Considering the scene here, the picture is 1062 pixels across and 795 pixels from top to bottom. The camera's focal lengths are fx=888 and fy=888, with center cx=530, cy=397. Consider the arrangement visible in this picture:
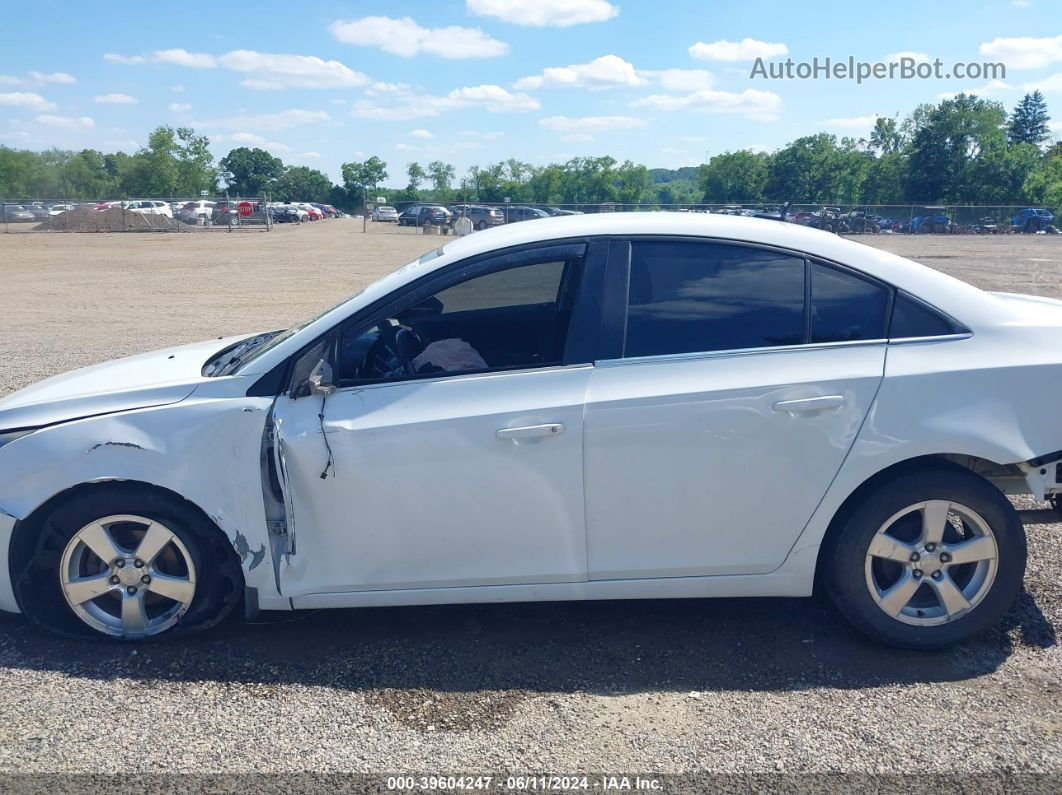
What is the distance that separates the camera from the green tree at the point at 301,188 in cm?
11512

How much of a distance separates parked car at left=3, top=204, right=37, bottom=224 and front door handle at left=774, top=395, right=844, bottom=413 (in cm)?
5629

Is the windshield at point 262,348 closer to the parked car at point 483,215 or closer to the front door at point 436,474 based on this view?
the front door at point 436,474

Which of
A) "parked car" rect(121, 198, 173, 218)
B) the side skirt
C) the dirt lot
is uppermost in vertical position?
"parked car" rect(121, 198, 173, 218)

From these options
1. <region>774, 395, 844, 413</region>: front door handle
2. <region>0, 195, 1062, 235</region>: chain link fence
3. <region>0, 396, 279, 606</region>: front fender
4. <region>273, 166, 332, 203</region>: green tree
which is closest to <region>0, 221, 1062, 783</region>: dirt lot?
<region>0, 396, 279, 606</region>: front fender

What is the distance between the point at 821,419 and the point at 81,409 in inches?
119

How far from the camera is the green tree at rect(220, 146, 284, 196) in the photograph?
385 feet

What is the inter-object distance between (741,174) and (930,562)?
1817 inches

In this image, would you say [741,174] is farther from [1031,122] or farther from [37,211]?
[1031,122]

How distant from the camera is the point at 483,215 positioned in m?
40.6

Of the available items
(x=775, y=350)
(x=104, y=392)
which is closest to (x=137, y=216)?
(x=104, y=392)

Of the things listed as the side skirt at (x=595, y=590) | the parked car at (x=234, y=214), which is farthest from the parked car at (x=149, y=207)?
the side skirt at (x=595, y=590)

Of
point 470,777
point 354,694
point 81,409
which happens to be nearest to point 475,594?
point 354,694

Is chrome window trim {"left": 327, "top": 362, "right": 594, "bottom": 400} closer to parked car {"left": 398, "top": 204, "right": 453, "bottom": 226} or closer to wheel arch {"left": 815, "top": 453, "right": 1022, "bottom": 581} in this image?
wheel arch {"left": 815, "top": 453, "right": 1022, "bottom": 581}

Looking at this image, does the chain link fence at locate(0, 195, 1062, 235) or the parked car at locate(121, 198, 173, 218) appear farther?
the parked car at locate(121, 198, 173, 218)
